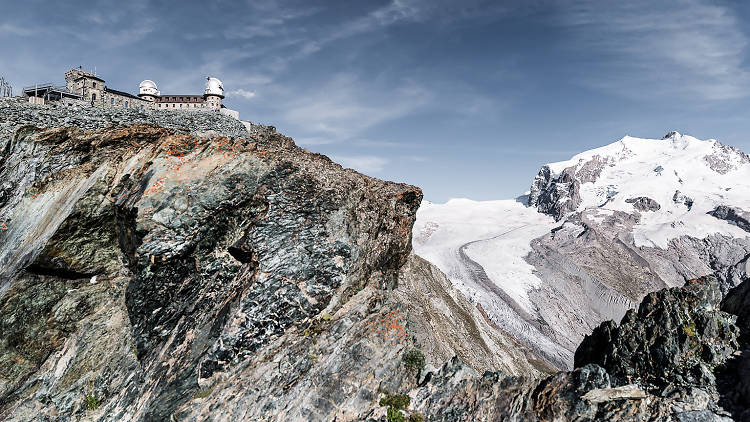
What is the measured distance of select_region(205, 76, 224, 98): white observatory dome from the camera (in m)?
76.8

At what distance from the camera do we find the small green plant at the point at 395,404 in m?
A: 15.4

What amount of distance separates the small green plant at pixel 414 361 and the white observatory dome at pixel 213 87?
3047 inches

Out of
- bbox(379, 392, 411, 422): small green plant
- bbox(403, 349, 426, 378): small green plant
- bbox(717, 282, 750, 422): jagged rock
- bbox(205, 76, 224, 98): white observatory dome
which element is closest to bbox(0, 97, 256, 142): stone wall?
bbox(403, 349, 426, 378): small green plant

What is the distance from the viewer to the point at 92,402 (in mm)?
15258

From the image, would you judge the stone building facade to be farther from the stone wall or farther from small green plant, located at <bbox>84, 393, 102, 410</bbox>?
small green plant, located at <bbox>84, 393, 102, 410</bbox>

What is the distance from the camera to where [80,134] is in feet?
72.1

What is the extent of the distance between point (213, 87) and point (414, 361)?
78875 mm

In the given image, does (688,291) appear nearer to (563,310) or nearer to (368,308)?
(368,308)

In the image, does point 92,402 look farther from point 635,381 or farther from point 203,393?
point 635,381

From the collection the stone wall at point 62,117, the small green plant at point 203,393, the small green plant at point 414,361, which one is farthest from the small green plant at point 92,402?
the stone wall at point 62,117

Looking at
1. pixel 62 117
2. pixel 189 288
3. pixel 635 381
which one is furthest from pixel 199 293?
pixel 62 117

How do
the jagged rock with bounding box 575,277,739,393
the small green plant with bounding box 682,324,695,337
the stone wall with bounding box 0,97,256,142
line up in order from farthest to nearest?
1. the stone wall with bounding box 0,97,256,142
2. the small green plant with bounding box 682,324,695,337
3. the jagged rock with bounding box 575,277,739,393

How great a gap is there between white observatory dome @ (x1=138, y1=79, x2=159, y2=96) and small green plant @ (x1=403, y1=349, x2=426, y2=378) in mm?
90127

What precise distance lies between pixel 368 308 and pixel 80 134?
21.3 metres
